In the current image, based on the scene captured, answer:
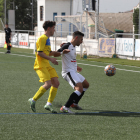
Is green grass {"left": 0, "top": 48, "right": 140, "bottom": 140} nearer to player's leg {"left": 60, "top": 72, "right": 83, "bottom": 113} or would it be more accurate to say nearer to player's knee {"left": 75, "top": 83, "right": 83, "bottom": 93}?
player's leg {"left": 60, "top": 72, "right": 83, "bottom": 113}

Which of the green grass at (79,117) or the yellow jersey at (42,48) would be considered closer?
the green grass at (79,117)

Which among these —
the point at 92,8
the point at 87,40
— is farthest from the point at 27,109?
the point at 92,8

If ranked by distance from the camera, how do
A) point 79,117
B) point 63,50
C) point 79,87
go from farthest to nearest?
point 79,87 → point 63,50 → point 79,117

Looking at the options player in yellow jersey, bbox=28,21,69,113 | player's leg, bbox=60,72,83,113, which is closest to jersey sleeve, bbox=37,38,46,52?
player in yellow jersey, bbox=28,21,69,113

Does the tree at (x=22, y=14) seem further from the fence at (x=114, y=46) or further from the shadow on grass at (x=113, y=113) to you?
the shadow on grass at (x=113, y=113)

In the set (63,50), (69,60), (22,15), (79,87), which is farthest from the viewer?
(22,15)

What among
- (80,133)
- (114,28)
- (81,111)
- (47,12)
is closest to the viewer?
(80,133)

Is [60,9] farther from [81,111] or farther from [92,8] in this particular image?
[81,111]

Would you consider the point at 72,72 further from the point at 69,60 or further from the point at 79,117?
the point at 79,117

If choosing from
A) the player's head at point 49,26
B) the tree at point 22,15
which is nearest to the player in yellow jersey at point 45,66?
the player's head at point 49,26

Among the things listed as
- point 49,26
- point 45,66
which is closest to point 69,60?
point 45,66

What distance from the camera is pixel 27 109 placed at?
23.3 ft

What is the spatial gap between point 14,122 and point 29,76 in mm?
6746

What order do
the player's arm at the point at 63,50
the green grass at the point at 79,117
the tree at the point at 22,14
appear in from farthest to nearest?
A: the tree at the point at 22,14, the player's arm at the point at 63,50, the green grass at the point at 79,117
